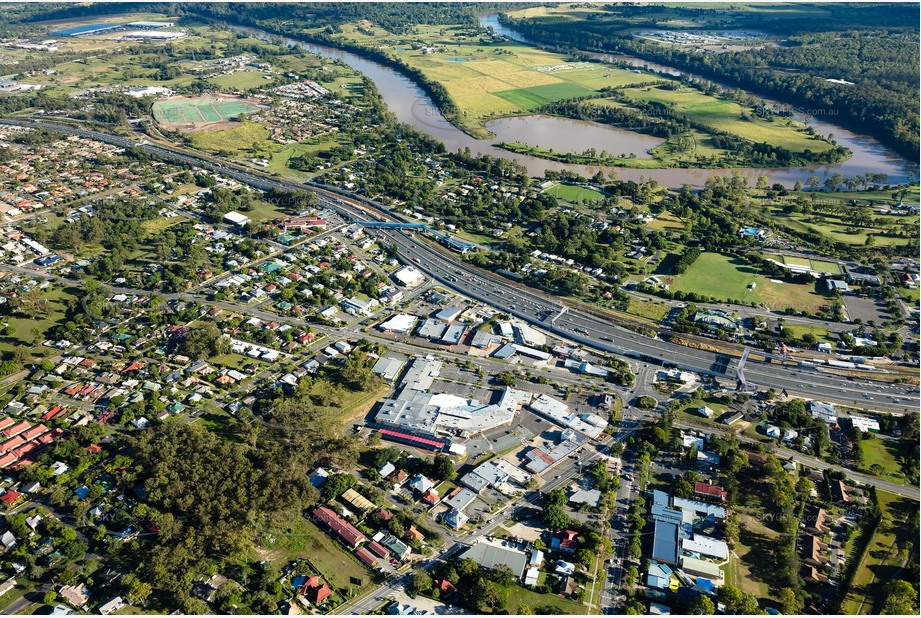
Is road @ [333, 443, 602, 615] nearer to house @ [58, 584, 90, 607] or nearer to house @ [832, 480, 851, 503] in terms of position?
house @ [58, 584, 90, 607]

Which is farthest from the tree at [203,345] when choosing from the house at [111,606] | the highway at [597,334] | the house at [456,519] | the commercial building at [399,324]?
the house at [456,519]

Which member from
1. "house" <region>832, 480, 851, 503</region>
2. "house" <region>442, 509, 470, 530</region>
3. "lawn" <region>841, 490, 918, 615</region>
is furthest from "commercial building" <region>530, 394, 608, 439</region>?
"lawn" <region>841, 490, 918, 615</region>

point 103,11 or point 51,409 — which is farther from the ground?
point 103,11

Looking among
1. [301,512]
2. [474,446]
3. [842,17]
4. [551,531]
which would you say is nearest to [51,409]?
[301,512]

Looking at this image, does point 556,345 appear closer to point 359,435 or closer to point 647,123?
point 359,435

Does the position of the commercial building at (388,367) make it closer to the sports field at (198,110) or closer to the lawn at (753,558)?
the lawn at (753,558)

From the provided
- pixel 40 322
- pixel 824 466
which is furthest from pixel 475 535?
pixel 40 322
